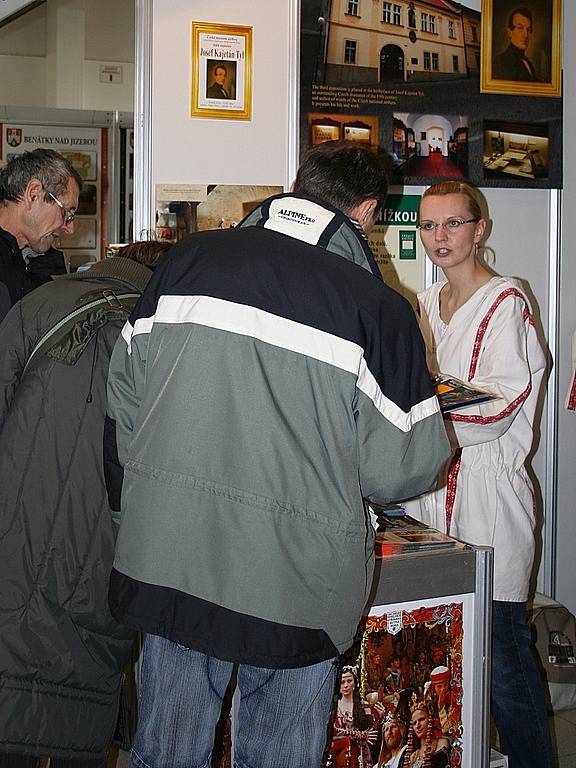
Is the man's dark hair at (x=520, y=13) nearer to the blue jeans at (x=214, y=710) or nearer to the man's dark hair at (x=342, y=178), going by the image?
the man's dark hair at (x=342, y=178)

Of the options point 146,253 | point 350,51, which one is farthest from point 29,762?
point 350,51

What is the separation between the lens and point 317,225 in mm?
1624

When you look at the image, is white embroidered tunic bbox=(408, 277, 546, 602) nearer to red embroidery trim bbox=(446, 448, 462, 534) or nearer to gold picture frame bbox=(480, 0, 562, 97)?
red embroidery trim bbox=(446, 448, 462, 534)

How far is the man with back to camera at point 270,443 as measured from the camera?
5.04ft

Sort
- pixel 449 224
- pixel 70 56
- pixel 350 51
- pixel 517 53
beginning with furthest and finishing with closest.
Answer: pixel 517 53 < pixel 350 51 < pixel 70 56 < pixel 449 224

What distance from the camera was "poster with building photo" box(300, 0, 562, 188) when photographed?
3.35 m

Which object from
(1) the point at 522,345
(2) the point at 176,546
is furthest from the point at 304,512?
(1) the point at 522,345

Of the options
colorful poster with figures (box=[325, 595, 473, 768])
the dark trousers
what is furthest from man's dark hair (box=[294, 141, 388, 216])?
the dark trousers

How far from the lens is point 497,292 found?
252 centimetres

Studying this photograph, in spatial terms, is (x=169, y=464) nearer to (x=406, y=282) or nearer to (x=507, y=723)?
(x=507, y=723)

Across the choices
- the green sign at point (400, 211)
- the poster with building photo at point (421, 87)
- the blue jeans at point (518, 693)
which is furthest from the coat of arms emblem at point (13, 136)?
the blue jeans at point (518, 693)

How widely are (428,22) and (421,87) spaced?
0.23m

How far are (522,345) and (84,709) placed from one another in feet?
4.45

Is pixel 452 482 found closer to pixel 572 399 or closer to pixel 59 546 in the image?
pixel 59 546
